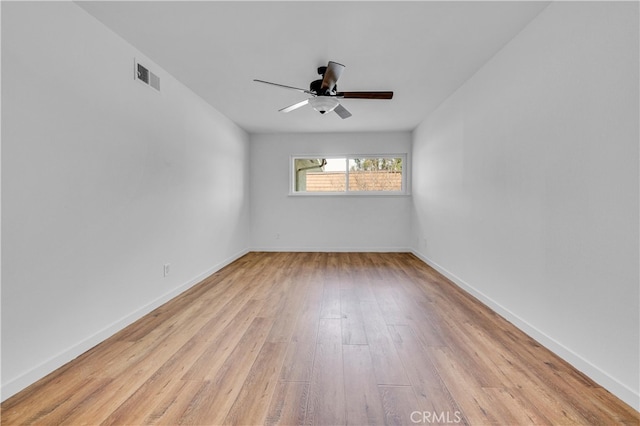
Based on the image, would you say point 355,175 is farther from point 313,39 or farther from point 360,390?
point 360,390

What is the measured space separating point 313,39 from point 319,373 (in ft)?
7.81

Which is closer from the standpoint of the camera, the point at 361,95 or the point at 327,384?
the point at 327,384

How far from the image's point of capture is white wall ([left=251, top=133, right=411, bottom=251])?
5344 mm

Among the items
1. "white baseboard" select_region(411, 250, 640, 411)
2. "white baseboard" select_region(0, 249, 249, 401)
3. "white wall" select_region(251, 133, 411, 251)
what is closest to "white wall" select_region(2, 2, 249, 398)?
"white baseboard" select_region(0, 249, 249, 401)

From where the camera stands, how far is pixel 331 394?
137 cm

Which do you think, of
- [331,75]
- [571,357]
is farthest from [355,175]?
[571,357]

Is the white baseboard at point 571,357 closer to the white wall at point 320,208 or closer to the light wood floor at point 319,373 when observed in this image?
the light wood floor at point 319,373

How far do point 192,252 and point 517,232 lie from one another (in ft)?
10.7

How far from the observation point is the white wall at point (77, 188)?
1429mm

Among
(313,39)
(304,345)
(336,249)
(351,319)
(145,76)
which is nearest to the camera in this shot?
(304,345)

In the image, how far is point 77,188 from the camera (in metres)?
1.75

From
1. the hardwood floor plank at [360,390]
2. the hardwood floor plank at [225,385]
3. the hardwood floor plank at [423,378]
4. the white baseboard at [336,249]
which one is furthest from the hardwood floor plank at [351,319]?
the white baseboard at [336,249]

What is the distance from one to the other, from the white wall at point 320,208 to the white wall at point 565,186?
2508 millimetres

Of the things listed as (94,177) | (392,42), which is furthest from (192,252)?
(392,42)
